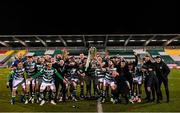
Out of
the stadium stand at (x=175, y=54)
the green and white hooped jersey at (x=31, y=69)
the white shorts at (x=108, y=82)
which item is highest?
the stadium stand at (x=175, y=54)

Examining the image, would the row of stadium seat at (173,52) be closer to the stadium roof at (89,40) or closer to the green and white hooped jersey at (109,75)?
the stadium roof at (89,40)

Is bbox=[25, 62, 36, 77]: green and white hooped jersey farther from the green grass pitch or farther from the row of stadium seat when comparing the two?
the row of stadium seat

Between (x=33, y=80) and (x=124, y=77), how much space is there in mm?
4519

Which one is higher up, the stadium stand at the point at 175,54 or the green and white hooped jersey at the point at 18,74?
the stadium stand at the point at 175,54

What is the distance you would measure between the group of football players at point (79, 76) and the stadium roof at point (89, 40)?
41.2 metres

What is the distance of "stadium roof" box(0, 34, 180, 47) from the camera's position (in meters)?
61.0

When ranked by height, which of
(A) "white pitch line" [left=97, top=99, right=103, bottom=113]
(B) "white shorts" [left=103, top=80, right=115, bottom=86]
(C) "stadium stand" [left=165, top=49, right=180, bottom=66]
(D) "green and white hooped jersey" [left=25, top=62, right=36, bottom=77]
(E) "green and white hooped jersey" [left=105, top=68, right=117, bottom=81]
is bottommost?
(A) "white pitch line" [left=97, top=99, right=103, bottom=113]

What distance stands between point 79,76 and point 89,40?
4694cm

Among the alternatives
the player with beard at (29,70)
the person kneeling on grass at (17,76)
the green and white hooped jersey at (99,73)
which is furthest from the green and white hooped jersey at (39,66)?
the green and white hooped jersey at (99,73)

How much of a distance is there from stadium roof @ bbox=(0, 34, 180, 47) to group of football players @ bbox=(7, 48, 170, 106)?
1621 inches

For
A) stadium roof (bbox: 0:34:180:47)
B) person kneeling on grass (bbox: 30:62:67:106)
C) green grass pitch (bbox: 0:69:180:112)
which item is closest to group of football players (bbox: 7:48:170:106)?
person kneeling on grass (bbox: 30:62:67:106)

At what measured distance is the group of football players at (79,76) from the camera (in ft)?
54.4

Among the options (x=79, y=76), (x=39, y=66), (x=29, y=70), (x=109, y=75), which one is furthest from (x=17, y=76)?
(x=109, y=75)
